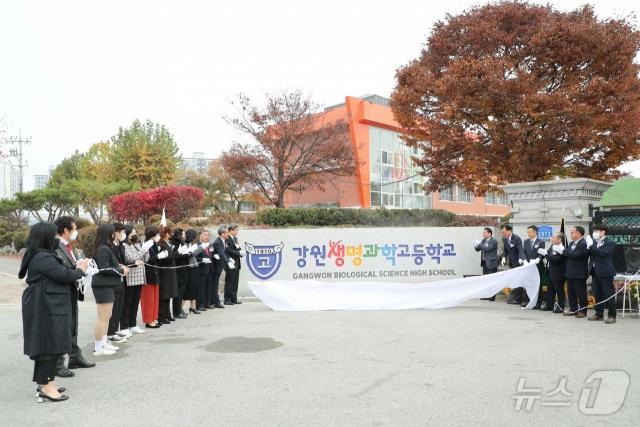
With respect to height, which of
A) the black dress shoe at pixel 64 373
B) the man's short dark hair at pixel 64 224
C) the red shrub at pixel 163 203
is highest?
the red shrub at pixel 163 203

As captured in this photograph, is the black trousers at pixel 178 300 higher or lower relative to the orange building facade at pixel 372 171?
lower

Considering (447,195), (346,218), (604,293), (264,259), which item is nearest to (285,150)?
(346,218)

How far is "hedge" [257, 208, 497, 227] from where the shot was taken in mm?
20281

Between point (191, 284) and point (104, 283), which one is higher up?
point (104, 283)

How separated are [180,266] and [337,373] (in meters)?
5.13

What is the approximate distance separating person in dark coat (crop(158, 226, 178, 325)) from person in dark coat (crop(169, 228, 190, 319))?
1.20ft

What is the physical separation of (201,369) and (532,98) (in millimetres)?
11740

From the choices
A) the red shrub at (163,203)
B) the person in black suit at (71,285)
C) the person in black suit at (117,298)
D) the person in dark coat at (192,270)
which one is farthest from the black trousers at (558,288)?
the red shrub at (163,203)

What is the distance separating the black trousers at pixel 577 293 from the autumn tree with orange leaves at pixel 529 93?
18.7ft

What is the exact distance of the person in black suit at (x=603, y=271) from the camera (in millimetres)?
9328

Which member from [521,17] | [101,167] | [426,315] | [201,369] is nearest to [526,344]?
[426,315]

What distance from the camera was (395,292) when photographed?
11281mm

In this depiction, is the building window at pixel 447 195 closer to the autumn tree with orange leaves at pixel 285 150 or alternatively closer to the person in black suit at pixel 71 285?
the autumn tree with orange leaves at pixel 285 150

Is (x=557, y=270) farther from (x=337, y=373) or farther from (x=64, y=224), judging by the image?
(x=64, y=224)
